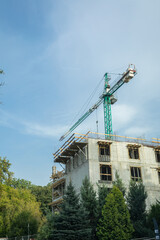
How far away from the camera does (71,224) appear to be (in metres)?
26.7

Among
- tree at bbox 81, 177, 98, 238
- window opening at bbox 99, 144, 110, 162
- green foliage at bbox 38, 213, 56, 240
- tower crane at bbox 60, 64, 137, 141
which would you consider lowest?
green foliage at bbox 38, 213, 56, 240

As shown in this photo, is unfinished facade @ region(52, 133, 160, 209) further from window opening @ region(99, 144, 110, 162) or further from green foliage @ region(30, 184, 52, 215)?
green foliage @ region(30, 184, 52, 215)

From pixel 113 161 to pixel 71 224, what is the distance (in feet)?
47.1

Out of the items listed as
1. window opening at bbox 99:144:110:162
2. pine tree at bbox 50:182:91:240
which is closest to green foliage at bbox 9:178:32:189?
window opening at bbox 99:144:110:162

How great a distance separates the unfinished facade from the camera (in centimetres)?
3831

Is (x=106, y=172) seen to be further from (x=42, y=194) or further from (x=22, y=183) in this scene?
(x=22, y=183)

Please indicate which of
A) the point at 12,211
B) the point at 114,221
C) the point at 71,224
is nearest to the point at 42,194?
the point at 12,211

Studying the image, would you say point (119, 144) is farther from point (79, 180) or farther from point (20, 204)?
point (20, 204)

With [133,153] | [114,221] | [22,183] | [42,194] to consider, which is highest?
[22,183]

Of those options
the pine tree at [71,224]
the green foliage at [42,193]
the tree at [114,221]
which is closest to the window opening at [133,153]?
the tree at [114,221]

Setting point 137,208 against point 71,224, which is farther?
point 137,208

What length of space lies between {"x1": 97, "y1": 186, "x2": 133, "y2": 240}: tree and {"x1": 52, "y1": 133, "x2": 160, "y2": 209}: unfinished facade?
8744 mm

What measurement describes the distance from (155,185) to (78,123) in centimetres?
3736

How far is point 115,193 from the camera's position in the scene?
1125 inches
